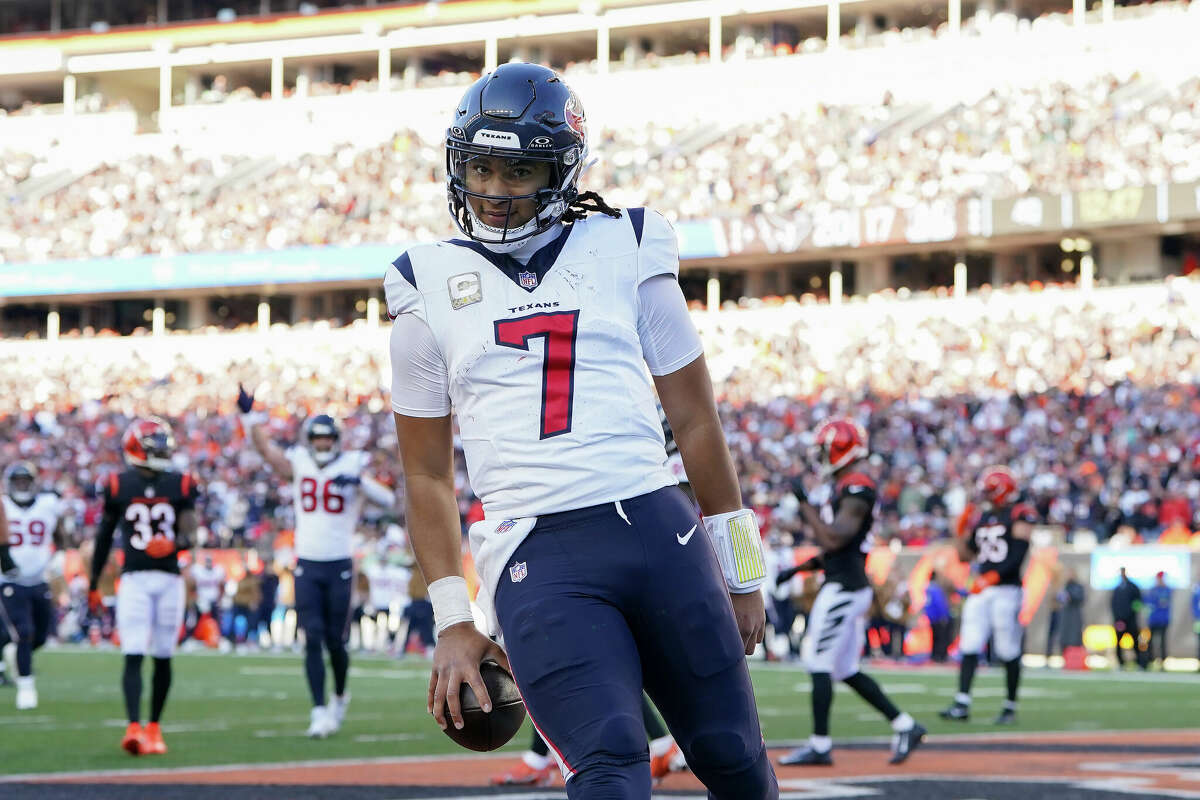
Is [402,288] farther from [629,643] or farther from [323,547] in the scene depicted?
[323,547]

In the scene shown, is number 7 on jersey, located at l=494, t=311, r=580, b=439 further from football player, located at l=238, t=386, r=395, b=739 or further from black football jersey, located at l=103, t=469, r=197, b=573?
football player, located at l=238, t=386, r=395, b=739

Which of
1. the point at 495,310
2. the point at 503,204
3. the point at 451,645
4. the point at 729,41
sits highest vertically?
the point at 729,41

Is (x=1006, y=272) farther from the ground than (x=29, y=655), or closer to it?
farther from the ground

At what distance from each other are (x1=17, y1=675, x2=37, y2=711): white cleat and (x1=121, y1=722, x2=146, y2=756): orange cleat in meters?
3.82

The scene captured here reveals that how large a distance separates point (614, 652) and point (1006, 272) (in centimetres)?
3543

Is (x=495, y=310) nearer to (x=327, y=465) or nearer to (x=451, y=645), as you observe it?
(x=451, y=645)

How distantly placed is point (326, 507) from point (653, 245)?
760cm

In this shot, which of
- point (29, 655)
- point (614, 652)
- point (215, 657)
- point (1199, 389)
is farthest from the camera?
point (1199, 389)

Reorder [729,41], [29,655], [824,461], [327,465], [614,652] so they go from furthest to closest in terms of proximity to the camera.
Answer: [729,41]
[29,655]
[327,465]
[824,461]
[614,652]

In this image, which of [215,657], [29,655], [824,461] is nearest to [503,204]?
[824,461]

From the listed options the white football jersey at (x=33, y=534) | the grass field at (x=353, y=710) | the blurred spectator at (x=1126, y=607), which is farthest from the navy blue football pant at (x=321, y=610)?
the blurred spectator at (x=1126, y=607)

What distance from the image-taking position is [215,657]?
2255 centimetres

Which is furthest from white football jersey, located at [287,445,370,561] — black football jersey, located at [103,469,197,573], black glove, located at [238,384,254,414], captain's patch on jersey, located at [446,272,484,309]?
captain's patch on jersey, located at [446,272,484,309]

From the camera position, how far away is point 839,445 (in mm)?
9500
